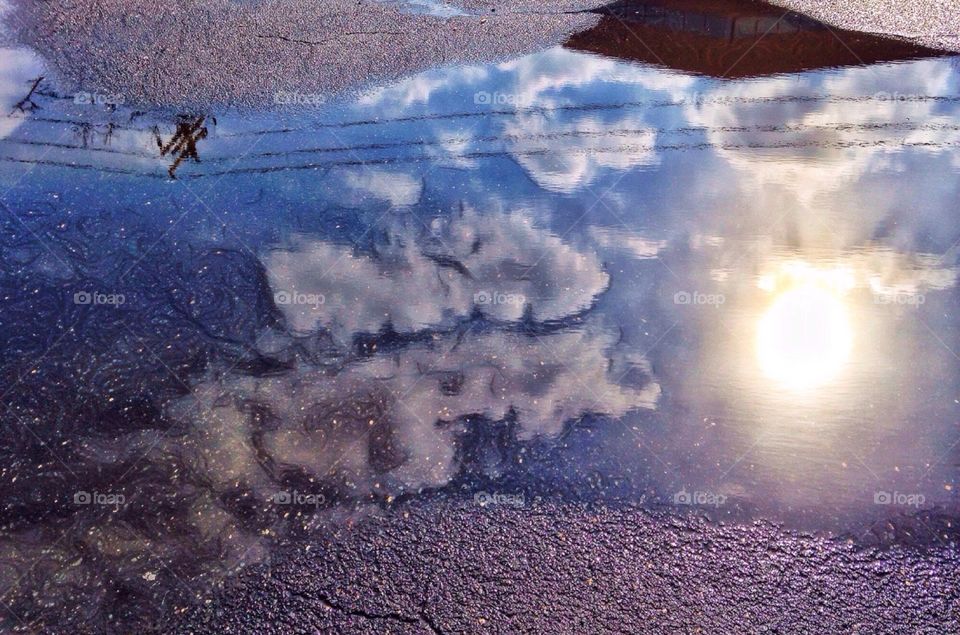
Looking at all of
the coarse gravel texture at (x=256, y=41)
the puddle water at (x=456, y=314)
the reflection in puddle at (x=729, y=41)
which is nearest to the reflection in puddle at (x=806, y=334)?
the puddle water at (x=456, y=314)

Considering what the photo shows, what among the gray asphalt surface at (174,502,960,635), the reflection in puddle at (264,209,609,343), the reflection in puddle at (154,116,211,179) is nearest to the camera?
the gray asphalt surface at (174,502,960,635)

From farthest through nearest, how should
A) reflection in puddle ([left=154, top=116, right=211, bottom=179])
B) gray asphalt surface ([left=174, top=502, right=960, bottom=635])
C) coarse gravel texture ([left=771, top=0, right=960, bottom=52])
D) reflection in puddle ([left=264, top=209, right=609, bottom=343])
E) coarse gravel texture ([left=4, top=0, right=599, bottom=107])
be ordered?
coarse gravel texture ([left=771, top=0, right=960, bottom=52]), coarse gravel texture ([left=4, top=0, right=599, bottom=107]), reflection in puddle ([left=154, top=116, right=211, bottom=179]), reflection in puddle ([left=264, top=209, right=609, bottom=343]), gray asphalt surface ([left=174, top=502, right=960, bottom=635])

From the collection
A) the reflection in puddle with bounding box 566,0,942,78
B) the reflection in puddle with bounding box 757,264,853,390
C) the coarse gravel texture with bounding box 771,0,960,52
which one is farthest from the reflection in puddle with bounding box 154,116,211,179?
the coarse gravel texture with bounding box 771,0,960,52

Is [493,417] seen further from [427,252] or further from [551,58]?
[551,58]

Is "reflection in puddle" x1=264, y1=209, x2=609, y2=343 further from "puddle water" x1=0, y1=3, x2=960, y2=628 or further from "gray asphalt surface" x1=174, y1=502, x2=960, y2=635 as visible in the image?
"gray asphalt surface" x1=174, y1=502, x2=960, y2=635

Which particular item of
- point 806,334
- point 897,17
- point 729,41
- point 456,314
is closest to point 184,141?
point 456,314

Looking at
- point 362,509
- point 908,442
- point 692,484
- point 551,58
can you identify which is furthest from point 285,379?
point 551,58

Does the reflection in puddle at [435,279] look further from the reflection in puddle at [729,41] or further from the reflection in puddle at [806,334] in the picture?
the reflection in puddle at [729,41]
